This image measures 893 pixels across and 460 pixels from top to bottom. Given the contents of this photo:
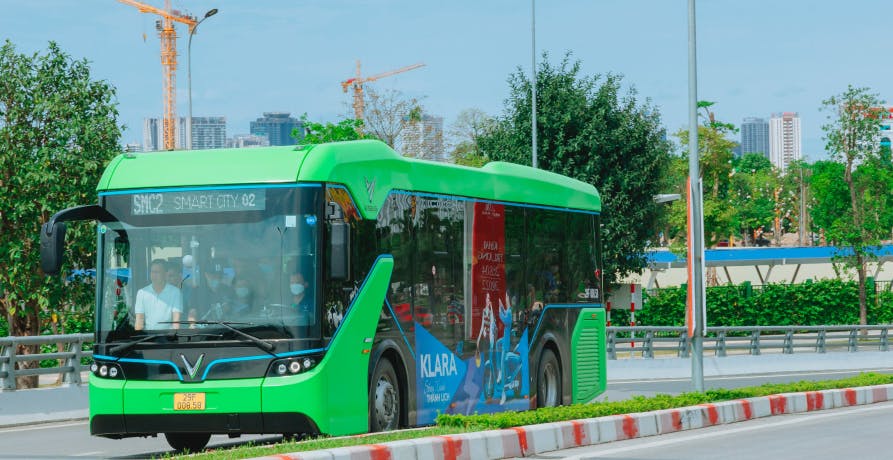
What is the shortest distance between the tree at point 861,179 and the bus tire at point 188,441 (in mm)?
45406

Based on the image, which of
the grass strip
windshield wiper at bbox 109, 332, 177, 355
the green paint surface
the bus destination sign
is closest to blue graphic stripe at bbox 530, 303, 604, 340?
the green paint surface

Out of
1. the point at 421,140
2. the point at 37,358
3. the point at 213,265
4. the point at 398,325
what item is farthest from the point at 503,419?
the point at 421,140

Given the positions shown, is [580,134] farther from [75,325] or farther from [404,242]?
[404,242]

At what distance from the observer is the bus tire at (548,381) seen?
59.1 ft

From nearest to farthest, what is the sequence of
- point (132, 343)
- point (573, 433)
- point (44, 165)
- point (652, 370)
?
point (132, 343)
point (573, 433)
point (44, 165)
point (652, 370)

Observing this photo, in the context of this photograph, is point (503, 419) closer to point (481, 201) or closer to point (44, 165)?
point (481, 201)

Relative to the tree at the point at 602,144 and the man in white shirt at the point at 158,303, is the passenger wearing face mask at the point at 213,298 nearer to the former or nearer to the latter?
the man in white shirt at the point at 158,303

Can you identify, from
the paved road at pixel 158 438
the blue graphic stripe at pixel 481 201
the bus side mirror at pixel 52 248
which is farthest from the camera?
the blue graphic stripe at pixel 481 201

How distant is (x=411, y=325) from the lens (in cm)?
1466

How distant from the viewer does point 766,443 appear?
13.8 metres

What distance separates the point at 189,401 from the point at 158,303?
3.15 feet

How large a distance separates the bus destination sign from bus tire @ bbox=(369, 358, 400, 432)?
214 centimetres

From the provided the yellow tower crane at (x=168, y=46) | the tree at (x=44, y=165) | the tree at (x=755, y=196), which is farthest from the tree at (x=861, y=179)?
the yellow tower crane at (x=168, y=46)

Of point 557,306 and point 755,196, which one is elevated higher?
point 755,196
